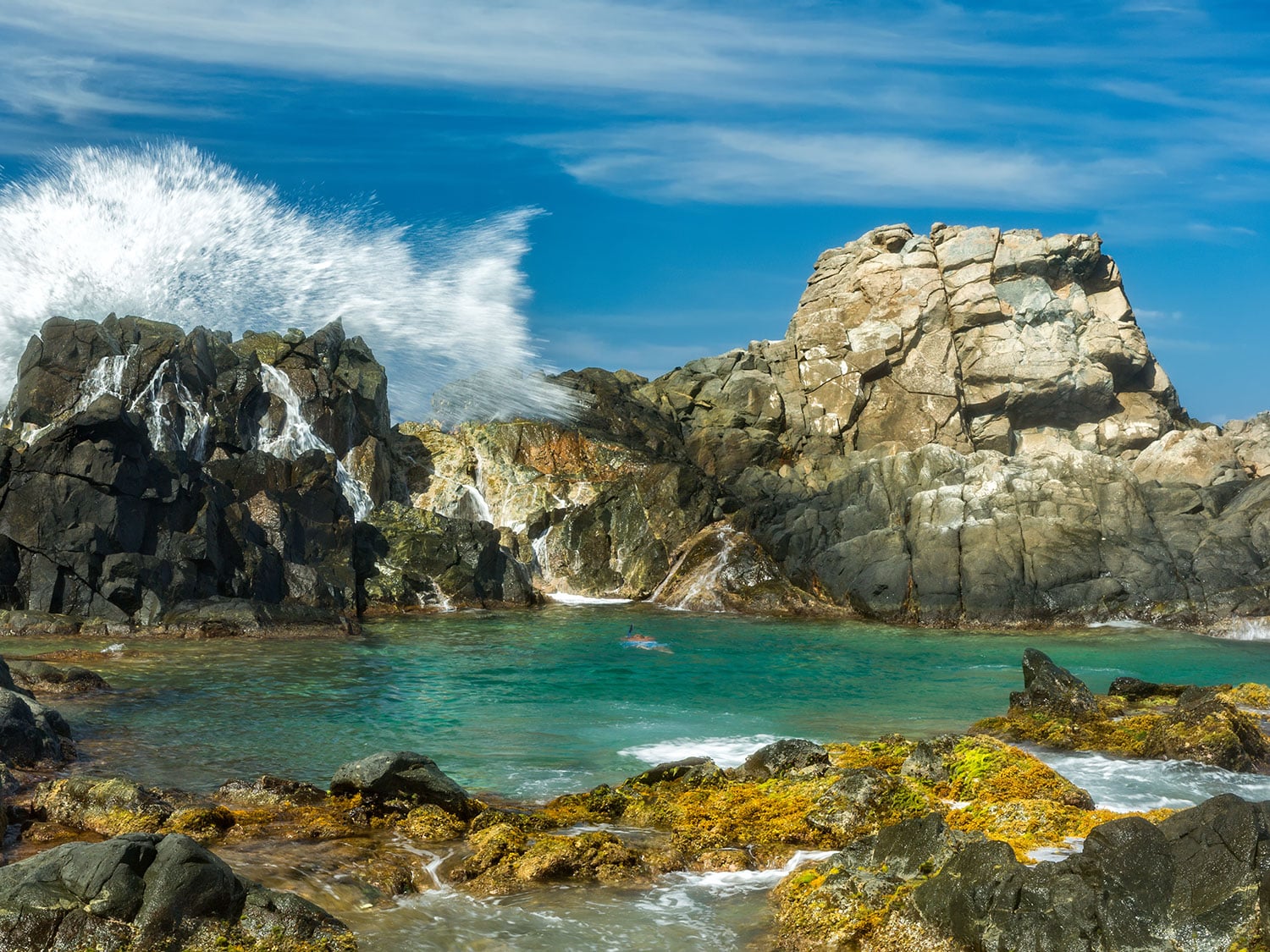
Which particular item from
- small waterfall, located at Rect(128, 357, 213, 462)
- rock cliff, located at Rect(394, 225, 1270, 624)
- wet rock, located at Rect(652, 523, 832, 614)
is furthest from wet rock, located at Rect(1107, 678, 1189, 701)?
small waterfall, located at Rect(128, 357, 213, 462)

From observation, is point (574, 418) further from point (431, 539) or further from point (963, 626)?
point (963, 626)

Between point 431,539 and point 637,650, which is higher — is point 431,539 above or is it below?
above

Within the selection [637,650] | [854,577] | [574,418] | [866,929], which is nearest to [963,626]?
[854,577]

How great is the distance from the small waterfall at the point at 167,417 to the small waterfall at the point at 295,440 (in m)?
4.99

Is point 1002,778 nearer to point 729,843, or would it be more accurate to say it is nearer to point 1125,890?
point 729,843

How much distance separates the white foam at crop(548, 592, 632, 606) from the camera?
58219 mm

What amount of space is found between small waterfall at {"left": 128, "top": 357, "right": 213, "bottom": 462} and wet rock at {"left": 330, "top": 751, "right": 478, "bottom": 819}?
41.3 m

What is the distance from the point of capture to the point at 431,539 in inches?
2162

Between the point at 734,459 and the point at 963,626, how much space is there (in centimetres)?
2877

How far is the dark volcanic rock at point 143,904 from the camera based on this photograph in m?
9.70

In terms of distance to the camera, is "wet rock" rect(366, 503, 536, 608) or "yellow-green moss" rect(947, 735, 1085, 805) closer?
"yellow-green moss" rect(947, 735, 1085, 805)

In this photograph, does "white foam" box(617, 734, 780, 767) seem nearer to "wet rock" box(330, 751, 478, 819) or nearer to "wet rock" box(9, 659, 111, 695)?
"wet rock" box(330, 751, 478, 819)

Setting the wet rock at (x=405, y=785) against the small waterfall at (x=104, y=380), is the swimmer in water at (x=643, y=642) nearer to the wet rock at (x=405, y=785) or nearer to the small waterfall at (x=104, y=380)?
the wet rock at (x=405, y=785)

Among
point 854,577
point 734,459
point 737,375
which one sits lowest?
point 854,577
